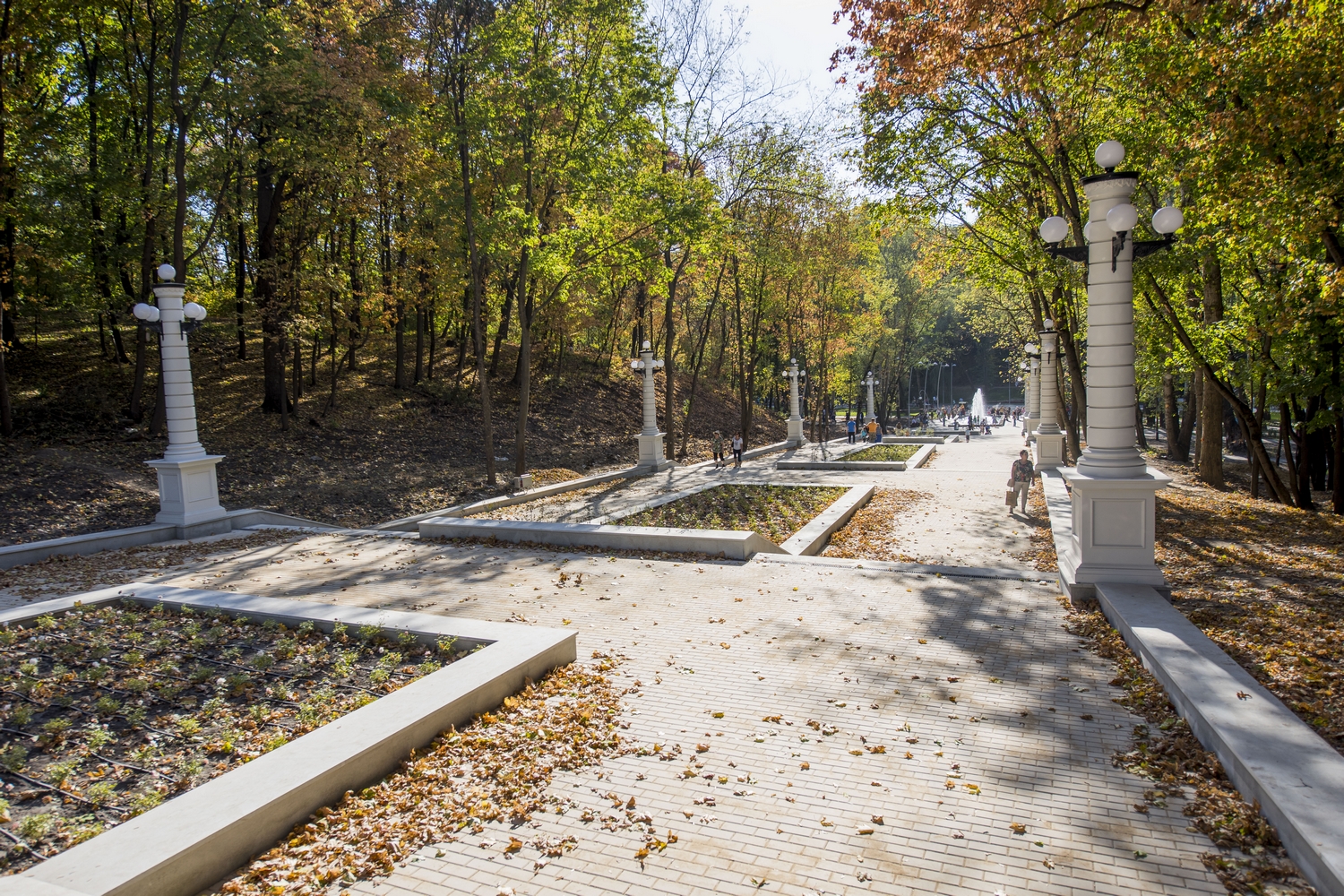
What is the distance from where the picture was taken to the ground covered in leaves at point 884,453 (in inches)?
930

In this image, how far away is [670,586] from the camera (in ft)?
26.5

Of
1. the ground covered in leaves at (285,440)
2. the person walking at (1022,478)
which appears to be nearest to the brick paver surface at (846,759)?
the person walking at (1022,478)

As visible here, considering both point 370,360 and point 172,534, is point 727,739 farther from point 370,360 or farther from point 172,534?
point 370,360

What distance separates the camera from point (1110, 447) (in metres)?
7.07

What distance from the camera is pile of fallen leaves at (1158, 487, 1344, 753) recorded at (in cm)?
460

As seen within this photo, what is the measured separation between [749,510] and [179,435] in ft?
32.9

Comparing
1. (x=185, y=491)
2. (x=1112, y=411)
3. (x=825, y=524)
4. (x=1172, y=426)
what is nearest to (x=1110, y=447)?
(x=1112, y=411)

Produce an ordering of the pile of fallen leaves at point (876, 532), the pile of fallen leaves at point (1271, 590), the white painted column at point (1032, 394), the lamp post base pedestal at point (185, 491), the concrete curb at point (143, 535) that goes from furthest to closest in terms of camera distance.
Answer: the white painted column at point (1032, 394) < the lamp post base pedestal at point (185, 491) < the pile of fallen leaves at point (876, 532) < the concrete curb at point (143, 535) < the pile of fallen leaves at point (1271, 590)

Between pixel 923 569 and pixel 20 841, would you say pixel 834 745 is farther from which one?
pixel 923 569

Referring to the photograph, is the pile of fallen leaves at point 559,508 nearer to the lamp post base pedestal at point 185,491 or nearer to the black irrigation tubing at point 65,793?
the lamp post base pedestal at point 185,491

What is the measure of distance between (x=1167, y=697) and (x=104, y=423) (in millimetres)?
20018

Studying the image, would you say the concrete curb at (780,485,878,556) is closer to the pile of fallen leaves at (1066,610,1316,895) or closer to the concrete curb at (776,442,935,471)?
the pile of fallen leaves at (1066,610,1316,895)

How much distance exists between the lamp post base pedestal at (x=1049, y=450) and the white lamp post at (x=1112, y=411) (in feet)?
44.8

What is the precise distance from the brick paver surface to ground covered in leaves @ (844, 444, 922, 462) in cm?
1613
